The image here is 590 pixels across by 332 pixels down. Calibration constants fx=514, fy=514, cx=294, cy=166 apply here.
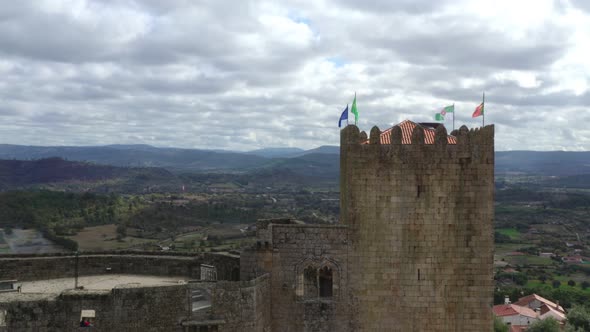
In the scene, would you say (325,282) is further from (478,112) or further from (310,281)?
(478,112)

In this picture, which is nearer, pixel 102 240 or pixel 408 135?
pixel 408 135

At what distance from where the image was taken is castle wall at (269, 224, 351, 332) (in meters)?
18.1

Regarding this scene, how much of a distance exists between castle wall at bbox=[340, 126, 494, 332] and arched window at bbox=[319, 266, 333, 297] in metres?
0.74

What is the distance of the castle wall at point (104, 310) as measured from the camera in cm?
1542

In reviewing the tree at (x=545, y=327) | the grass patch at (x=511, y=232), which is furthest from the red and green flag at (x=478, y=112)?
the grass patch at (x=511, y=232)

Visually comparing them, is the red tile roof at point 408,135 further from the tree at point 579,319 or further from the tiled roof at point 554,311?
the tiled roof at point 554,311

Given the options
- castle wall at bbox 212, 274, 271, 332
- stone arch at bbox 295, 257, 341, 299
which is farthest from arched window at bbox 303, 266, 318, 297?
castle wall at bbox 212, 274, 271, 332

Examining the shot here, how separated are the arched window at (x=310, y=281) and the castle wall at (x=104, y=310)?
4.48m

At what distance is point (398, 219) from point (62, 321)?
11.4 metres

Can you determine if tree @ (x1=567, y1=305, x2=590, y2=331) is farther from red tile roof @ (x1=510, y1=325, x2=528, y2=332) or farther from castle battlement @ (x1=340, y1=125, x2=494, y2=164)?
castle battlement @ (x1=340, y1=125, x2=494, y2=164)

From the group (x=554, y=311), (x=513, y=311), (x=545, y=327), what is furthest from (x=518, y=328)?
(x=545, y=327)

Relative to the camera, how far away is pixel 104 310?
15.9 meters

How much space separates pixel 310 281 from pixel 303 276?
1.02 feet

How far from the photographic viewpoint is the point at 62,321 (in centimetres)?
1572
